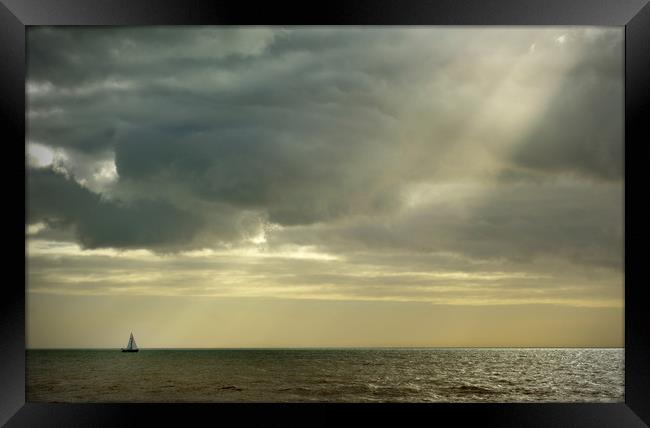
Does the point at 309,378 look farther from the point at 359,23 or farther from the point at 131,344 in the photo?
the point at 359,23

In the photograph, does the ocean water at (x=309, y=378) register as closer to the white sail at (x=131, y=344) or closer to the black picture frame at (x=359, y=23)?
the white sail at (x=131, y=344)

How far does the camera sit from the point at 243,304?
1712cm

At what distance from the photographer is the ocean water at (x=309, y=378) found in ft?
46.0

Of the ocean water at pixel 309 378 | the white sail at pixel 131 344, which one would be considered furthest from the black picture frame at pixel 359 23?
the white sail at pixel 131 344

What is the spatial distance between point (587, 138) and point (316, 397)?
9.00 m

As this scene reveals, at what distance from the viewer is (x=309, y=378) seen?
16953mm

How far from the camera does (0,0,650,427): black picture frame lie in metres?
2.54

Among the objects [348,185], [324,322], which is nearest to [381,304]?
[324,322]

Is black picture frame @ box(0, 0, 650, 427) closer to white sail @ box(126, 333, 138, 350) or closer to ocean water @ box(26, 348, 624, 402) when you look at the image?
ocean water @ box(26, 348, 624, 402)

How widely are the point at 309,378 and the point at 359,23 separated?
15.4 m

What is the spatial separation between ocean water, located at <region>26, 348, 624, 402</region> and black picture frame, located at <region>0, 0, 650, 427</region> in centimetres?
978

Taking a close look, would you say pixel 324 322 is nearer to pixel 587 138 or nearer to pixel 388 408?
pixel 587 138

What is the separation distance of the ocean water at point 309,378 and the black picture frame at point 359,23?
385 inches

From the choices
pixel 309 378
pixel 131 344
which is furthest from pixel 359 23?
pixel 131 344
